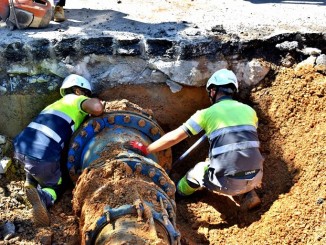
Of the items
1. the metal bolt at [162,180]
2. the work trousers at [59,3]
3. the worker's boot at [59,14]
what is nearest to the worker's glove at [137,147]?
the metal bolt at [162,180]

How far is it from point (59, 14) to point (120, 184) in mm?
3022

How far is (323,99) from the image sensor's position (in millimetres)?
4836

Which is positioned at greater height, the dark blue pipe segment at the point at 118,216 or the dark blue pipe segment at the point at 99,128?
the dark blue pipe segment at the point at 118,216

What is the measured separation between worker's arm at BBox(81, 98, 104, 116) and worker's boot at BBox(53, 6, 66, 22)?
1.67 metres

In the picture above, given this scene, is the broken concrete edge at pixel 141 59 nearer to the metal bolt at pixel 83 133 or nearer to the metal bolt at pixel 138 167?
the metal bolt at pixel 83 133

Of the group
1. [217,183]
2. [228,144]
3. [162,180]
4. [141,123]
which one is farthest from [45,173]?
[228,144]

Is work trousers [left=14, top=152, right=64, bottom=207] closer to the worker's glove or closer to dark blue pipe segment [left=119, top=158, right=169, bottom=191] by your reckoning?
Answer: the worker's glove

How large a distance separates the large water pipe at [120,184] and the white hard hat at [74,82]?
0.47 m

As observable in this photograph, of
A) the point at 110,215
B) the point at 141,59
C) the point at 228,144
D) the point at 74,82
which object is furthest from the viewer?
the point at 141,59

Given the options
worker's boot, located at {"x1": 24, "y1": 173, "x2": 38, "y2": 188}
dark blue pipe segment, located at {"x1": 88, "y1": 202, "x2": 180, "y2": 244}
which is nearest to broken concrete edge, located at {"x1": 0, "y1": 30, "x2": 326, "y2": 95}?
worker's boot, located at {"x1": 24, "y1": 173, "x2": 38, "y2": 188}

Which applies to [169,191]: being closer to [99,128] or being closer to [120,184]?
[120,184]

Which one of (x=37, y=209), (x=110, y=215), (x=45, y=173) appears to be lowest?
(x=45, y=173)

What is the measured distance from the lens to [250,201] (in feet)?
14.7

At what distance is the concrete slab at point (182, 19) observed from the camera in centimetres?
530
